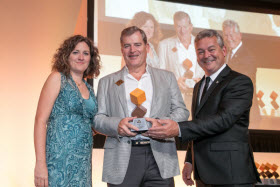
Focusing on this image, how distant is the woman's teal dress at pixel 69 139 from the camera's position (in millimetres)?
2271

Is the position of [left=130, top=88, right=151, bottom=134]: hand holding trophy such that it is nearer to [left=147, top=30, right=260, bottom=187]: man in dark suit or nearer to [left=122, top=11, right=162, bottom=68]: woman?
[left=147, top=30, right=260, bottom=187]: man in dark suit

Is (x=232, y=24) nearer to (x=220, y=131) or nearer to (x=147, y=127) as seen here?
(x=220, y=131)

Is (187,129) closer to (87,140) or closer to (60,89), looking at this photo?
(87,140)

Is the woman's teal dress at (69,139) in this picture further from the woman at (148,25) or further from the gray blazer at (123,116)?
the woman at (148,25)

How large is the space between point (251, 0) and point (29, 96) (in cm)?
397

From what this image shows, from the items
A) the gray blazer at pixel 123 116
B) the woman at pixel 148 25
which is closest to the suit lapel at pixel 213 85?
the gray blazer at pixel 123 116

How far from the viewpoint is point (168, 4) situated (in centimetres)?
511

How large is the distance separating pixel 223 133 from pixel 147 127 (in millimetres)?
604

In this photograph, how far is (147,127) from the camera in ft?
6.78

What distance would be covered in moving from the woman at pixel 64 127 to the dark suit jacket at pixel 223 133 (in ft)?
2.39

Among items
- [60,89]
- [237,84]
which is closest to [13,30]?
[60,89]

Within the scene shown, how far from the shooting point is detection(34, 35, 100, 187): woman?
2.26 metres

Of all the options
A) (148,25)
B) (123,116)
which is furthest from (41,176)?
(148,25)

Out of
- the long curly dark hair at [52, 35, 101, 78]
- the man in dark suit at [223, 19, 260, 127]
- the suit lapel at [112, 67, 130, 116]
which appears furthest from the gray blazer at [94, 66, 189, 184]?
the man in dark suit at [223, 19, 260, 127]
